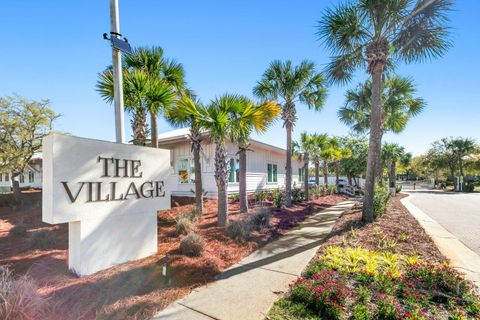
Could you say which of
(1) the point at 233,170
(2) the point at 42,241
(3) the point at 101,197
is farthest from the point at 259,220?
(1) the point at 233,170

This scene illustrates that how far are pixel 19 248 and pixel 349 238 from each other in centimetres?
915

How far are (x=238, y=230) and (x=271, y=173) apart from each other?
12944mm

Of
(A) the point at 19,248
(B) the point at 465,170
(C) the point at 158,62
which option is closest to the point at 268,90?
(C) the point at 158,62

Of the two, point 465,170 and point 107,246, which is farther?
point 465,170

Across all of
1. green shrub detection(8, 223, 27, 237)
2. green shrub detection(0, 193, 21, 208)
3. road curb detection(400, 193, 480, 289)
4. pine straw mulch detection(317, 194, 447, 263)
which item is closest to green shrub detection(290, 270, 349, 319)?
pine straw mulch detection(317, 194, 447, 263)

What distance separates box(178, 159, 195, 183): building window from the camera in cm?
1445

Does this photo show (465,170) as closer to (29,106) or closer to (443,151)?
(443,151)

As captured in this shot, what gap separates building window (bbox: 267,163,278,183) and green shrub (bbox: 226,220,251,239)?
12.1 metres

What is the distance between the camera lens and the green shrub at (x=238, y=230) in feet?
22.1

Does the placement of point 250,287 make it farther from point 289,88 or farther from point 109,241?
point 289,88

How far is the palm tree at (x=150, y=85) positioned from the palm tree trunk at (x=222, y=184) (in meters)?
2.29

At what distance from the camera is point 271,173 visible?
19.5m

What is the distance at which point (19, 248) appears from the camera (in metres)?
6.18

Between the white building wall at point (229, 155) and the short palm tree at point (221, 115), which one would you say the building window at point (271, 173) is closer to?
the white building wall at point (229, 155)
